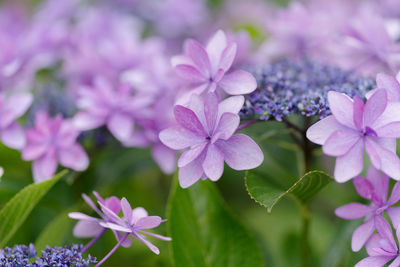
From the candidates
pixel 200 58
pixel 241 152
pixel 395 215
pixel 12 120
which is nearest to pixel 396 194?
pixel 395 215

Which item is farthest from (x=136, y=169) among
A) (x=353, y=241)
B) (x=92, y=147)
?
(x=353, y=241)

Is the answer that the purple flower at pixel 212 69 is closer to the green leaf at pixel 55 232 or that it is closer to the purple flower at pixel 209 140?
the purple flower at pixel 209 140

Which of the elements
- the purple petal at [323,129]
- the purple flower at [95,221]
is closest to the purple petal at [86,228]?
the purple flower at [95,221]

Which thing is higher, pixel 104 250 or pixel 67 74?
pixel 67 74

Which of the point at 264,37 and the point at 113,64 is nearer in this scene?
the point at 113,64

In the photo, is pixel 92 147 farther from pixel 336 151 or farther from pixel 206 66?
pixel 336 151

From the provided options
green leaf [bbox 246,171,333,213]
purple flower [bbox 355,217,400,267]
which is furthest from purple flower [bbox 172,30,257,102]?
purple flower [bbox 355,217,400,267]

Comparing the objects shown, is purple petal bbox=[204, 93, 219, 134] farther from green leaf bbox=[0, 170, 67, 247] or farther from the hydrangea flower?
green leaf bbox=[0, 170, 67, 247]
